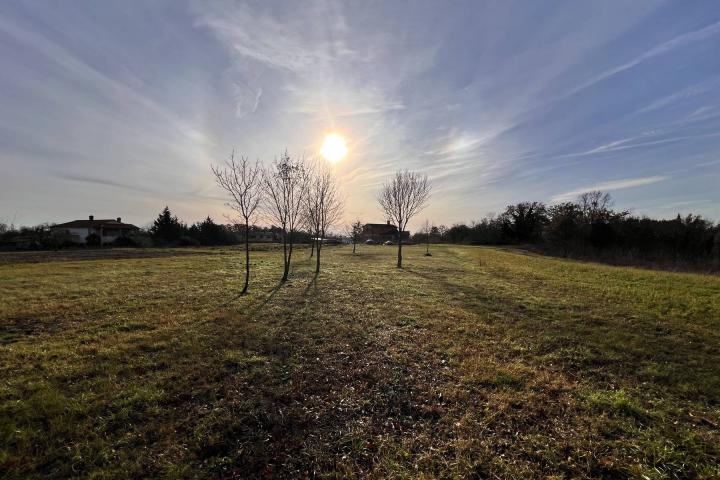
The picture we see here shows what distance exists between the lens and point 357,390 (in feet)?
15.5

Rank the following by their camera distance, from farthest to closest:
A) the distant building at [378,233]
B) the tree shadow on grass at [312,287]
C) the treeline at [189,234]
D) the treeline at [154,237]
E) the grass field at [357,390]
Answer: the distant building at [378,233], the treeline at [189,234], the treeline at [154,237], the tree shadow on grass at [312,287], the grass field at [357,390]

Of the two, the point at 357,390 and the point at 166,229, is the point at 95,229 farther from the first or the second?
the point at 357,390

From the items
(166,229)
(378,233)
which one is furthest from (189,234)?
(378,233)

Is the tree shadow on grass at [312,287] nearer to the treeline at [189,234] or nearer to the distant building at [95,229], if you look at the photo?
the treeline at [189,234]

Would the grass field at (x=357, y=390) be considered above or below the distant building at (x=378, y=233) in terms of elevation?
below

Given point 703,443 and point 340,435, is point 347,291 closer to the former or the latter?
point 340,435

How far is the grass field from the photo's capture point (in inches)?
127

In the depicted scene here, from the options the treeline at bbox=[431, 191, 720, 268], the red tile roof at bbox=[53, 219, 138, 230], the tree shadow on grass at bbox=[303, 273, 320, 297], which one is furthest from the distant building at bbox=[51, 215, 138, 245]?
the treeline at bbox=[431, 191, 720, 268]

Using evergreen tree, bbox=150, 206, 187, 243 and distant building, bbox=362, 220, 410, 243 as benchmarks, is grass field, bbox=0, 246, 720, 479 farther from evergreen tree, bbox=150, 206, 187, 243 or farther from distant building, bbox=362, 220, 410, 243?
distant building, bbox=362, 220, 410, 243

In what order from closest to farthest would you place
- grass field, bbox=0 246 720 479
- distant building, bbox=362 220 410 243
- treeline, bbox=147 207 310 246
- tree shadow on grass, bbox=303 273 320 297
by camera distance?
1. grass field, bbox=0 246 720 479
2. tree shadow on grass, bbox=303 273 320 297
3. treeline, bbox=147 207 310 246
4. distant building, bbox=362 220 410 243

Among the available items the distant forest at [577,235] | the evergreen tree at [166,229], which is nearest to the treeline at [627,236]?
the distant forest at [577,235]

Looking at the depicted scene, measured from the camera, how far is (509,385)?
4.84 metres

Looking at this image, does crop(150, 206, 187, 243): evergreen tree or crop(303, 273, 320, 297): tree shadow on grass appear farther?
crop(150, 206, 187, 243): evergreen tree

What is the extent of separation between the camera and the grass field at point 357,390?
3.24 meters
